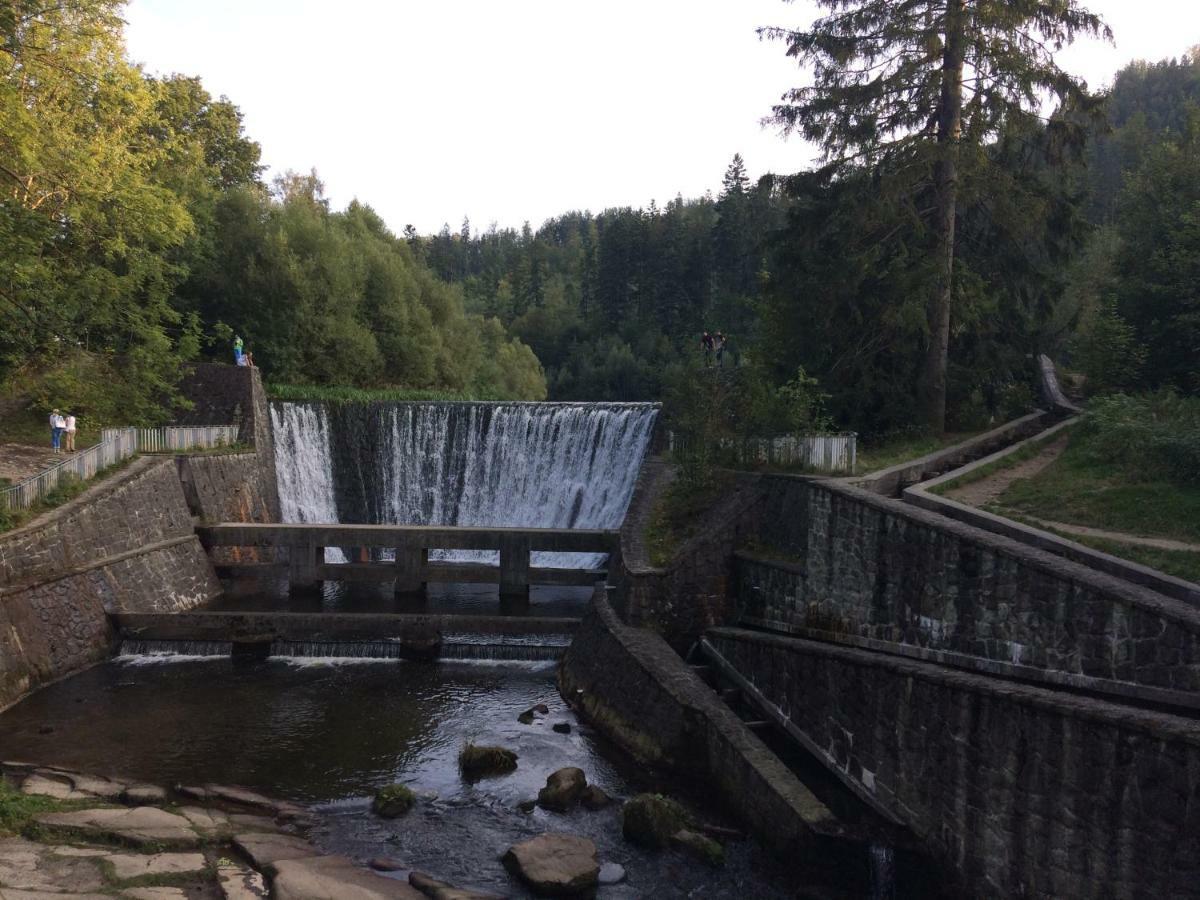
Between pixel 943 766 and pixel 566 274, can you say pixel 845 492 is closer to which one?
pixel 943 766

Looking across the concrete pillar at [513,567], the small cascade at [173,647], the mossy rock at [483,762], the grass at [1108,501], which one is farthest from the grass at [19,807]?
the grass at [1108,501]

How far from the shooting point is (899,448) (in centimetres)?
1584

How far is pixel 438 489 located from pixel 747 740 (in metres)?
16.9

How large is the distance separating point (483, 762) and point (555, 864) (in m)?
2.56

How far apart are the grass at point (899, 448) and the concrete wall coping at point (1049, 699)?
5.38 meters

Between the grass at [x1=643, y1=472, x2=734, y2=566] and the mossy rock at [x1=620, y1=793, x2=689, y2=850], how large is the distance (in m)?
5.67

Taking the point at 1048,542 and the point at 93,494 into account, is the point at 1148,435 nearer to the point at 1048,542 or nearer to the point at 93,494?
the point at 1048,542

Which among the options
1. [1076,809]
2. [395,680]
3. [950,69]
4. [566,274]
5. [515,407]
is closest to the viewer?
[1076,809]

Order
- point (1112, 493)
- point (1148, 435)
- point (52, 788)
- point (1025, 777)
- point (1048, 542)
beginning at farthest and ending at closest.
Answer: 1. point (1148, 435)
2. point (1112, 493)
3. point (52, 788)
4. point (1048, 542)
5. point (1025, 777)

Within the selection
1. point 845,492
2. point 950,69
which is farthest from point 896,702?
point 950,69

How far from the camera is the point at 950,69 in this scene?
16031mm

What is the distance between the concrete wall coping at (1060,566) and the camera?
265 inches

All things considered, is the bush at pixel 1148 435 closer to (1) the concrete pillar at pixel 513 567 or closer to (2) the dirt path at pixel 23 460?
(1) the concrete pillar at pixel 513 567

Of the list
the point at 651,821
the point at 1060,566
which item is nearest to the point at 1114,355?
the point at 1060,566
